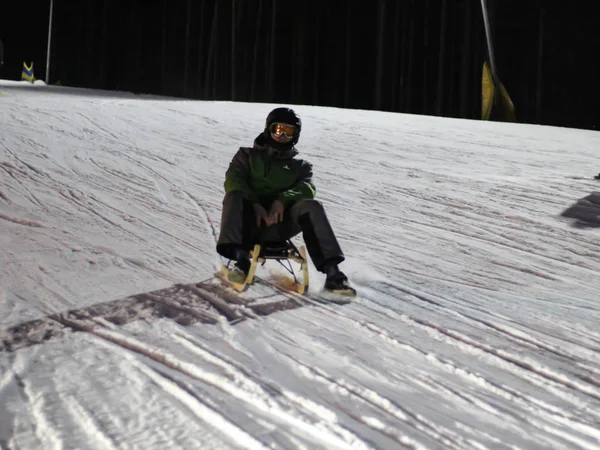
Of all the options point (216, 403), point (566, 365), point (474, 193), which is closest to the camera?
point (216, 403)

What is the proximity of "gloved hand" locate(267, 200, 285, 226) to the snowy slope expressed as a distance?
352 mm

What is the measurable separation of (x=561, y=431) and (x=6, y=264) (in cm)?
288

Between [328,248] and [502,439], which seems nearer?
[502,439]

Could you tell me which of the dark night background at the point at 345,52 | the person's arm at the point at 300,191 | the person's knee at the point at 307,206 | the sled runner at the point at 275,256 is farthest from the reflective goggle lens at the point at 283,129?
the dark night background at the point at 345,52

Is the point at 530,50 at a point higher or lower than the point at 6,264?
higher

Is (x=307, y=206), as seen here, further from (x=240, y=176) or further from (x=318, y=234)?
(x=240, y=176)

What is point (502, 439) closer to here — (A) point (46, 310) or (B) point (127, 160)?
(A) point (46, 310)

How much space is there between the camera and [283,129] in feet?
11.6

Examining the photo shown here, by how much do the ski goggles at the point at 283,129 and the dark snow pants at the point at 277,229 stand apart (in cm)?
33

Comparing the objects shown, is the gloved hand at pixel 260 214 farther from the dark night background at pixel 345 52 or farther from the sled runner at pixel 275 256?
the dark night background at pixel 345 52

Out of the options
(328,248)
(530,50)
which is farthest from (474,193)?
(530,50)

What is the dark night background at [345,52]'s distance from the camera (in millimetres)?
11008

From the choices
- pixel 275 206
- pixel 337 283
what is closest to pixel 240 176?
pixel 275 206

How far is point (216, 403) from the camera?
6.90ft
